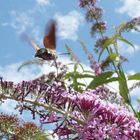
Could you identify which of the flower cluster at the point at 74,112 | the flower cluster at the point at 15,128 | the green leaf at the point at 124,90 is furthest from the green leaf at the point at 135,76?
the flower cluster at the point at 74,112

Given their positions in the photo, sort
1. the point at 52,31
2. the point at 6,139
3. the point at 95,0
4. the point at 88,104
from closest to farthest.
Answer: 1. the point at 88,104
2. the point at 52,31
3. the point at 6,139
4. the point at 95,0

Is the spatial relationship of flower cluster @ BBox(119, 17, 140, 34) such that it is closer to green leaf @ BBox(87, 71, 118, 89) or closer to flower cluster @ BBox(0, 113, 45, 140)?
green leaf @ BBox(87, 71, 118, 89)

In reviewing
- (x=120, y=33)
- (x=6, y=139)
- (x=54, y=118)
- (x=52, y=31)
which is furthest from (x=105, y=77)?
(x=54, y=118)

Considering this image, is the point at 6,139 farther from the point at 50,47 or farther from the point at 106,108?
the point at 106,108

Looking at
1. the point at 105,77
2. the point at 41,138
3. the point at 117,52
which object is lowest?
the point at 41,138

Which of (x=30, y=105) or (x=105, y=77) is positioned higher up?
(x=105, y=77)

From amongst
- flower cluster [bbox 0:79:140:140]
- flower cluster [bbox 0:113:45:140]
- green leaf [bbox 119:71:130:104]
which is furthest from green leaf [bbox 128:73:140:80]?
flower cluster [bbox 0:79:140:140]

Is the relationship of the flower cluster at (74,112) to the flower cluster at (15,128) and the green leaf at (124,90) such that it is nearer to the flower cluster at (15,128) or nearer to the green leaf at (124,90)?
the flower cluster at (15,128)
